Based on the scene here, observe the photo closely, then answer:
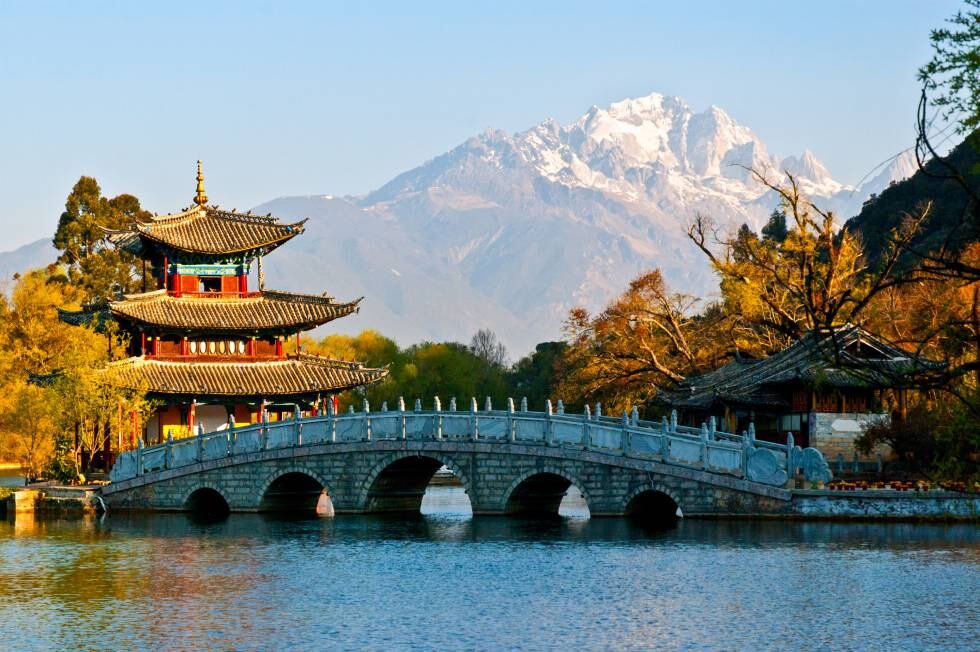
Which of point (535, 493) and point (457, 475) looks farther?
point (535, 493)

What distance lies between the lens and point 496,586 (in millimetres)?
33219

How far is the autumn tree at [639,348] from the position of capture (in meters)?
64.0

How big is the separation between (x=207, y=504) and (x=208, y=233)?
14978 millimetres

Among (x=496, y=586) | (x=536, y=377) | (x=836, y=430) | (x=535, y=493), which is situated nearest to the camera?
(x=496, y=586)

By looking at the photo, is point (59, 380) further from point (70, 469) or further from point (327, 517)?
point (327, 517)

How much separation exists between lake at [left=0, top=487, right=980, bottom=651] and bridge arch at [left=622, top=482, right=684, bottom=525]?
3.38ft

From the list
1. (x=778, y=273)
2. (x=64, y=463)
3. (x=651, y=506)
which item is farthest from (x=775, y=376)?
(x=64, y=463)

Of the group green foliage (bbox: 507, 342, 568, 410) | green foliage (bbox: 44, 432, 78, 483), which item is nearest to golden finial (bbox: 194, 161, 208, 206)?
green foliage (bbox: 44, 432, 78, 483)

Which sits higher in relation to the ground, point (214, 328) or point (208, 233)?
point (208, 233)

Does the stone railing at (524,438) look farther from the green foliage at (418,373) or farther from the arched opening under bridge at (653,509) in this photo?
the green foliage at (418,373)

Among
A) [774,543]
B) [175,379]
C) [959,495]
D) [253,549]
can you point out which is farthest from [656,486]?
[175,379]

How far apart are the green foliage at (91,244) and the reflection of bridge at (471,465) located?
42.2 m

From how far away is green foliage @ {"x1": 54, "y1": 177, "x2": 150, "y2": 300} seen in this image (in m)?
91.7

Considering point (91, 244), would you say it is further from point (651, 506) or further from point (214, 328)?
point (651, 506)
